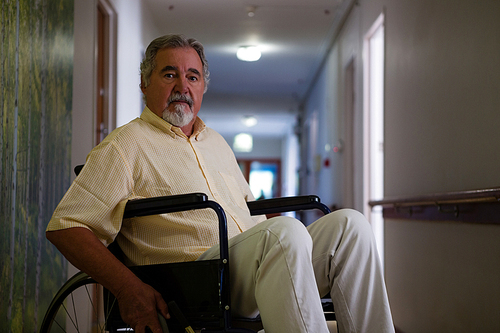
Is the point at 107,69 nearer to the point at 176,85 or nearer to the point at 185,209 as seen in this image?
the point at 176,85

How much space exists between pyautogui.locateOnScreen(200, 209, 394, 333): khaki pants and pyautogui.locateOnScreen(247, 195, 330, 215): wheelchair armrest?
Answer: 0.18m

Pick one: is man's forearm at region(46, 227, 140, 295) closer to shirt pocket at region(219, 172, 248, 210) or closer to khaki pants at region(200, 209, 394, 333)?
khaki pants at region(200, 209, 394, 333)

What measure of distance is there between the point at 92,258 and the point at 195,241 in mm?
338

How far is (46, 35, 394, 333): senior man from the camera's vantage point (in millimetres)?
1246

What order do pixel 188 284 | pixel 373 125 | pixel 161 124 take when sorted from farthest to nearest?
pixel 373 125 < pixel 161 124 < pixel 188 284

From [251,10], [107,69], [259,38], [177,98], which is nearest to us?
[177,98]

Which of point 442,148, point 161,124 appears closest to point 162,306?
point 161,124

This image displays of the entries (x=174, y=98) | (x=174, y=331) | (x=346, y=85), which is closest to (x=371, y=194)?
(x=346, y=85)

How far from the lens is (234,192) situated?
6.10ft

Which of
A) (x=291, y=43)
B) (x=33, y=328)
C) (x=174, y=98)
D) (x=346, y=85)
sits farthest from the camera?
(x=291, y=43)

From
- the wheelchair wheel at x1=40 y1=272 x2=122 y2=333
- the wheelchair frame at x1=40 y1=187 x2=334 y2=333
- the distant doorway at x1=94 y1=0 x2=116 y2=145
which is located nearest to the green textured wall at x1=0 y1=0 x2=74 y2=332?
the wheelchair wheel at x1=40 y1=272 x2=122 y2=333

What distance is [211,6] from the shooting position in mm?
5215

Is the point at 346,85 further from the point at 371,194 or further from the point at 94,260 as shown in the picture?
the point at 94,260

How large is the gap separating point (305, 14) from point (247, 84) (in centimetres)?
342
